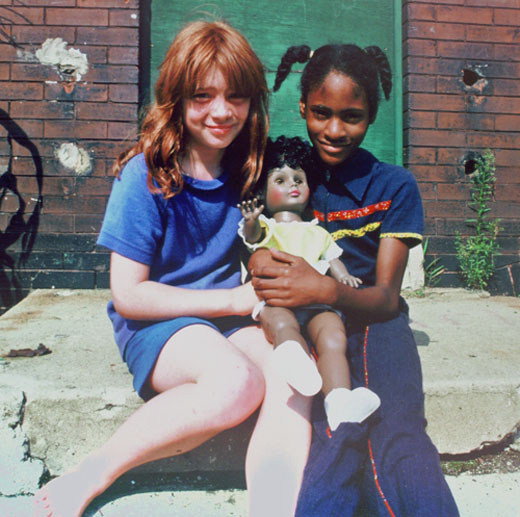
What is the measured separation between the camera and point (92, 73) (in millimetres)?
3713

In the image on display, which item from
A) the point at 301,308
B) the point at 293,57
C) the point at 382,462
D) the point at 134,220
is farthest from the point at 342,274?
the point at 293,57

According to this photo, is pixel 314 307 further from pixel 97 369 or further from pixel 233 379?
pixel 97 369

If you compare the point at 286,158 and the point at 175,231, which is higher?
the point at 286,158

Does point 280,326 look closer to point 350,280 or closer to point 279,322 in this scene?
point 279,322

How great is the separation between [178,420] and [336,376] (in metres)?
0.50

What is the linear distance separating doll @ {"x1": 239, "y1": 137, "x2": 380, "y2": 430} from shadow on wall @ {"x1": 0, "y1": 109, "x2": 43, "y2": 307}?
2.31 meters

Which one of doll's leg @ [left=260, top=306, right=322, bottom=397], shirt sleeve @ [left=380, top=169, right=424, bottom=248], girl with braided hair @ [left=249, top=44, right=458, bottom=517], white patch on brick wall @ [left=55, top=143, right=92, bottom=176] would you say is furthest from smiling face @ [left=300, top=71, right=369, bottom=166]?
white patch on brick wall @ [left=55, top=143, right=92, bottom=176]

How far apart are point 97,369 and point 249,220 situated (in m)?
0.89

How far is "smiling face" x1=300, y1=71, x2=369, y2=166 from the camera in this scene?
1977 mm

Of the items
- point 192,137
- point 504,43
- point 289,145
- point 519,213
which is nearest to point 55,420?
point 192,137

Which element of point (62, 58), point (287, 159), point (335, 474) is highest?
point (62, 58)

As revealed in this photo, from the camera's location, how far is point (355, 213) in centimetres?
202

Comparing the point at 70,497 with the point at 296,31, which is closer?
the point at 70,497

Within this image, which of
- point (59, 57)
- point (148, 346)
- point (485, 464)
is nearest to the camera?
point (148, 346)
